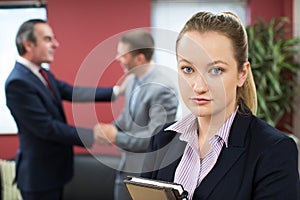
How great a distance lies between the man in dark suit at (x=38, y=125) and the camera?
305 cm

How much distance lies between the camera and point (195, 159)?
143 cm

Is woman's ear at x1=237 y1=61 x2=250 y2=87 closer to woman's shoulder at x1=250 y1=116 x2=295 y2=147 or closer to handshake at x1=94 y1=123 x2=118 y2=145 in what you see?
woman's shoulder at x1=250 y1=116 x2=295 y2=147

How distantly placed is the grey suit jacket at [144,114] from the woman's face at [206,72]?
1.24 feet

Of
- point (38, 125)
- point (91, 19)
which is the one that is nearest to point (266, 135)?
point (38, 125)

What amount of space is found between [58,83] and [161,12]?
181 cm

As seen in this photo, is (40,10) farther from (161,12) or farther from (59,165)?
(59,165)

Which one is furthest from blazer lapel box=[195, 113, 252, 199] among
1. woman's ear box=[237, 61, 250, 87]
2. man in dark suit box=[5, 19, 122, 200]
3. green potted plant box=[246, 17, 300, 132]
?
green potted plant box=[246, 17, 300, 132]

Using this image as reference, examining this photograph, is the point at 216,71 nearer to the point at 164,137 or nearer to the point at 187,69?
the point at 187,69

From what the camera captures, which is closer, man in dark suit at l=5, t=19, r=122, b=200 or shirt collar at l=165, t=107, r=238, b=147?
shirt collar at l=165, t=107, r=238, b=147

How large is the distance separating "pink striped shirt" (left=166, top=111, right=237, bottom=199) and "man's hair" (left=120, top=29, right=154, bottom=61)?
0.35 metres

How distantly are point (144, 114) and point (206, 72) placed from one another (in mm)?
998

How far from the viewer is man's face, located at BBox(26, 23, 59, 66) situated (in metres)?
3.22

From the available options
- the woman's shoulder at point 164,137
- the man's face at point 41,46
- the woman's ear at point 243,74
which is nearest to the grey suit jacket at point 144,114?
the woman's shoulder at point 164,137

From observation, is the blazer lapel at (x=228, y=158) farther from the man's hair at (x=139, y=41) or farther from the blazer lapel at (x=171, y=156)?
the man's hair at (x=139, y=41)
